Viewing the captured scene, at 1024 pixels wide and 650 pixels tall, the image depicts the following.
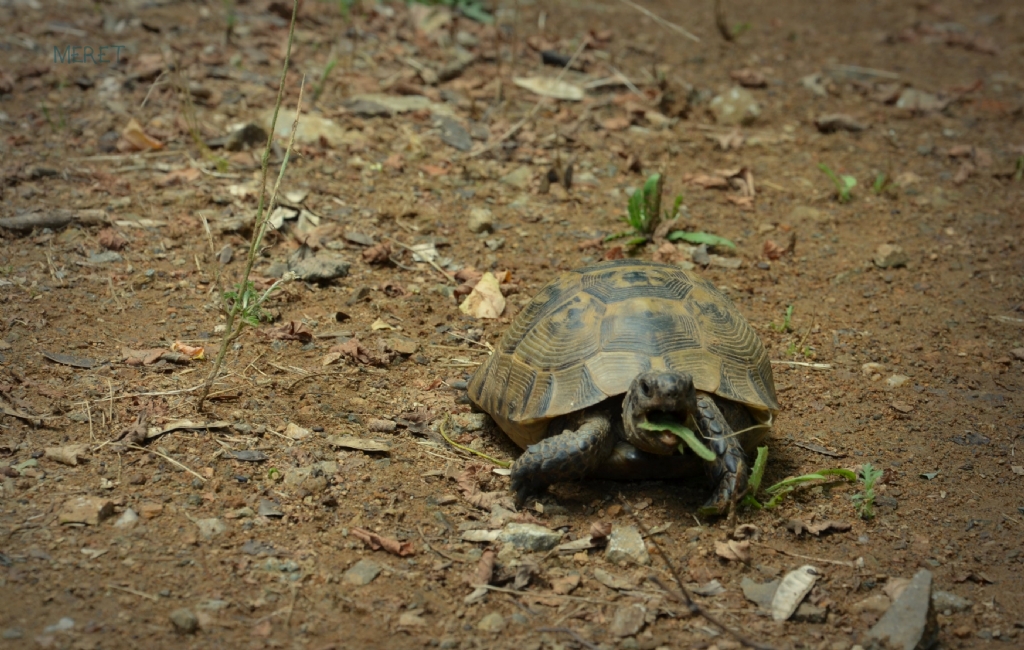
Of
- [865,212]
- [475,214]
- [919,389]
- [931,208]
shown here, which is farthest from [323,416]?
[931,208]

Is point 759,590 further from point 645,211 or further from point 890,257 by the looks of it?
point 890,257

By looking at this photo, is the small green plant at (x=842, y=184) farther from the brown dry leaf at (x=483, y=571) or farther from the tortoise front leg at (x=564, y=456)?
the brown dry leaf at (x=483, y=571)

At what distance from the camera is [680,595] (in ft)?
10.9

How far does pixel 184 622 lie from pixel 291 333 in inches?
82.5

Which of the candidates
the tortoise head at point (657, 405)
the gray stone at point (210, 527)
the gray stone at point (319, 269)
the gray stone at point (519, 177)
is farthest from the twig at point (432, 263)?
the gray stone at point (210, 527)

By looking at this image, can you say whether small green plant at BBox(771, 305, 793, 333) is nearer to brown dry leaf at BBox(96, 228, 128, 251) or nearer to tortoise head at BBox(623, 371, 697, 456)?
tortoise head at BBox(623, 371, 697, 456)

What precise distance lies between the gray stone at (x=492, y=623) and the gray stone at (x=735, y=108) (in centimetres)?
558

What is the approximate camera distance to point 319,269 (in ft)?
17.6

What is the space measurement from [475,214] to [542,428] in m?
2.43

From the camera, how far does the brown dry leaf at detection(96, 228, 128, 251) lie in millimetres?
5270

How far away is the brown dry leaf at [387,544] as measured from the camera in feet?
11.3

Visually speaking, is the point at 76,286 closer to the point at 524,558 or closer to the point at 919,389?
the point at 524,558

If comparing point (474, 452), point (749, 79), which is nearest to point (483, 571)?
point (474, 452)

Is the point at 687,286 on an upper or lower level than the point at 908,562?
upper
